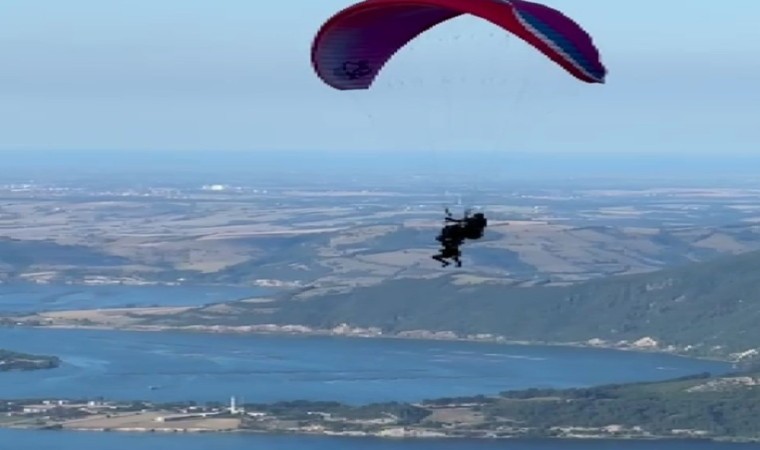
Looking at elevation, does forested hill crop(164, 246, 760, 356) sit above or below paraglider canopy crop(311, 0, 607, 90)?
below

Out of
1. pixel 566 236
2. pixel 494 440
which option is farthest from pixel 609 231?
pixel 494 440

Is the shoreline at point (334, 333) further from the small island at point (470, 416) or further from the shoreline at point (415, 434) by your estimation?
the shoreline at point (415, 434)

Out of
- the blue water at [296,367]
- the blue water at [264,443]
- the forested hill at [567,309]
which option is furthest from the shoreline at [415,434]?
the forested hill at [567,309]

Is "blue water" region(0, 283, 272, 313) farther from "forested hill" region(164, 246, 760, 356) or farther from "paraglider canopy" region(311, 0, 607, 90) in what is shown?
"paraglider canopy" region(311, 0, 607, 90)

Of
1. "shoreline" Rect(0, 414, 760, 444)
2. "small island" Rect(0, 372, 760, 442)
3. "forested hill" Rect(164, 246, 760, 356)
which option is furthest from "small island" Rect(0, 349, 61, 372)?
"shoreline" Rect(0, 414, 760, 444)

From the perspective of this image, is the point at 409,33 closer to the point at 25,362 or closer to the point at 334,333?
the point at 25,362

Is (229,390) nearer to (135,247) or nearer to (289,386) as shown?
(289,386)
